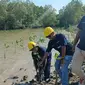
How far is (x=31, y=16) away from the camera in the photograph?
241ft

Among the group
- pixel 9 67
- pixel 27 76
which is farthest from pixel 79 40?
pixel 9 67

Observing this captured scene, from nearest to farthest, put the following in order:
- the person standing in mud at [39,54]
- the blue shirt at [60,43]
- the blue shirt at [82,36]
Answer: the blue shirt at [82,36], the blue shirt at [60,43], the person standing in mud at [39,54]

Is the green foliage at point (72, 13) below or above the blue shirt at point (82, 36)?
below

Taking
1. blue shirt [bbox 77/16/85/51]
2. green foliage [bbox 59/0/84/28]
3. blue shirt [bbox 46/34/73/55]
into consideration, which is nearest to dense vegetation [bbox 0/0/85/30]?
green foliage [bbox 59/0/84/28]

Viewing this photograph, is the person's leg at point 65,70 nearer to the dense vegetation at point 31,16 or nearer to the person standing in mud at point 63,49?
the person standing in mud at point 63,49

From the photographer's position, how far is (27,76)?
10.4 m

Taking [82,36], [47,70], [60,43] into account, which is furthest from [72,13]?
[82,36]

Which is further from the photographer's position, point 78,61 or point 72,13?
point 72,13

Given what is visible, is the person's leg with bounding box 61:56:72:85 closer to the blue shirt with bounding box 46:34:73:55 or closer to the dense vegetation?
the blue shirt with bounding box 46:34:73:55

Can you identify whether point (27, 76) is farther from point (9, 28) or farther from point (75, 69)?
point (9, 28)

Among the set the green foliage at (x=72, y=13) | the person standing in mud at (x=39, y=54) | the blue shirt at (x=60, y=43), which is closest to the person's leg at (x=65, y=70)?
the blue shirt at (x=60, y=43)

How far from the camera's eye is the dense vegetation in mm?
64125

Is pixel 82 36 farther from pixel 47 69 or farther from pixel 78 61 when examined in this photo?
pixel 47 69

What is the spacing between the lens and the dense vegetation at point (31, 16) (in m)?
64.1
